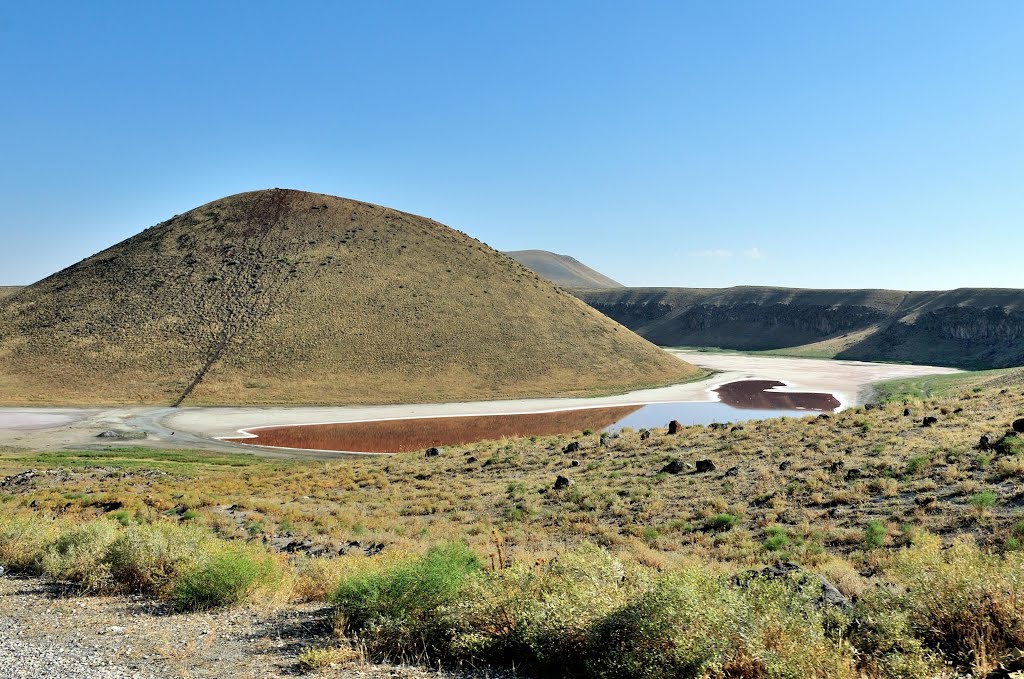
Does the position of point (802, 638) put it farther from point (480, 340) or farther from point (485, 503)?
point (480, 340)

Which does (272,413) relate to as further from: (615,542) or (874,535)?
(874,535)

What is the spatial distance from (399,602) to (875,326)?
175 m

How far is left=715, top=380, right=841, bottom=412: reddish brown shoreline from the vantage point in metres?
63.2

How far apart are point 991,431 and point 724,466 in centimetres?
952

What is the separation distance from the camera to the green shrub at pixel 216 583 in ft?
31.0

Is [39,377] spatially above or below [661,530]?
above

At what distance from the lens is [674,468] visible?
79.8 ft

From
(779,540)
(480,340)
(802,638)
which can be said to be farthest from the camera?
(480,340)

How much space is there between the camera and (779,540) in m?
15.1

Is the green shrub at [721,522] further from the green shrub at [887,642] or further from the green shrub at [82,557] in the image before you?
the green shrub at [82,557]

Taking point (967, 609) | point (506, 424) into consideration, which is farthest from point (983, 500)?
point (506, 424)

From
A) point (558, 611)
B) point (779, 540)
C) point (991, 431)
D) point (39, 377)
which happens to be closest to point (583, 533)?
point (779, 540)

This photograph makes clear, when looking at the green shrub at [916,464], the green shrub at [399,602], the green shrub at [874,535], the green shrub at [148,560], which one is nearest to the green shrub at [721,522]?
the green shrub at [874,535]

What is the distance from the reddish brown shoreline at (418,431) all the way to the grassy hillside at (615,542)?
27.3 ft
